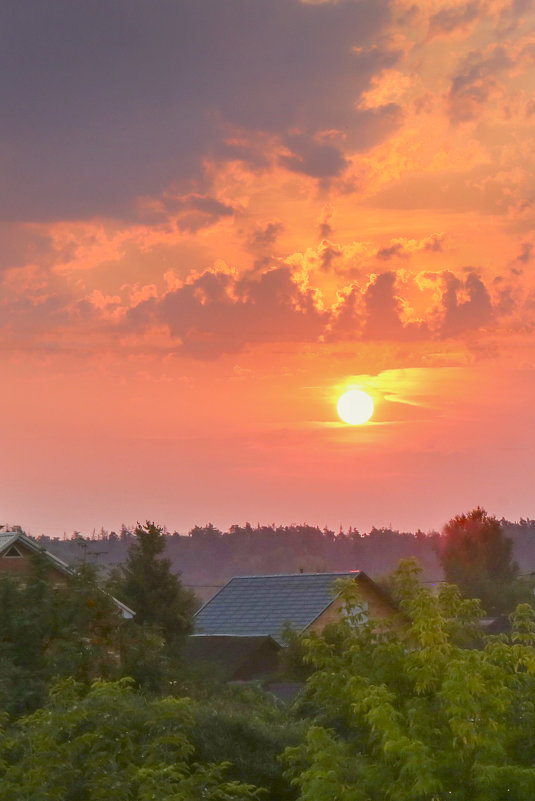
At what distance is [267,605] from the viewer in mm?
58750

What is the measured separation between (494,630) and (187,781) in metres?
56.4

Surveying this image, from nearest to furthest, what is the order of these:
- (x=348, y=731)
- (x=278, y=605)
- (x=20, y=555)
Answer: (x=348, y=731) < (x=20, y=555) < (x=278, y=605)

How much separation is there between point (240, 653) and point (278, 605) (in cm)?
572

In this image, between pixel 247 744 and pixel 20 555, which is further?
pixel 20 555

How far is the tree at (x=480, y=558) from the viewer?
8481cm

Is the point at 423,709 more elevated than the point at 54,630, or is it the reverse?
the point at 54,630

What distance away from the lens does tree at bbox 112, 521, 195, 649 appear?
133 feet

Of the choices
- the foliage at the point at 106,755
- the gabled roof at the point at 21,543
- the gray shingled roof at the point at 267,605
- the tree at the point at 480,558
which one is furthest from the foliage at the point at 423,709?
the tree at the point at 480,558

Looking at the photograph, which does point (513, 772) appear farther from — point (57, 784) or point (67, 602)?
point (67, 602)

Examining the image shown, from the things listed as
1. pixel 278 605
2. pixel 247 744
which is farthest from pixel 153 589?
pixel 247 744

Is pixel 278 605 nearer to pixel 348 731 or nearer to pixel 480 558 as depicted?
pixel 480 558

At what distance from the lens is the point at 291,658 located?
4434 centimetres

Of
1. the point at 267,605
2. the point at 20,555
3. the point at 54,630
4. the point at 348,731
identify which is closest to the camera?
the point at 348,731

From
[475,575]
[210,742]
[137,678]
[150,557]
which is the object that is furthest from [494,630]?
[210,742]
